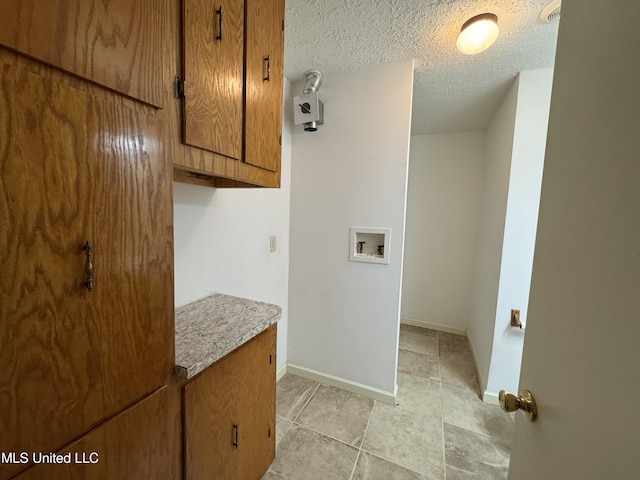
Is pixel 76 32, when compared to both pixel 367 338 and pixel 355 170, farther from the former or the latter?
pixel 367 338

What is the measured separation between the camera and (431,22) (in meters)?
1.31

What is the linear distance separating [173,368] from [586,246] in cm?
102

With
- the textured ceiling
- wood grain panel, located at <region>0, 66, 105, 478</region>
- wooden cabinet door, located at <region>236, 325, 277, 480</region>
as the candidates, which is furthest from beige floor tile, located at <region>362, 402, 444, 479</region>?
the textured ceiling

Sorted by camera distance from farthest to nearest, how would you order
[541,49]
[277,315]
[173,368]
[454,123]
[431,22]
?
[454,123]
[541,49]
[431,22]
[277,315]
[173,368]

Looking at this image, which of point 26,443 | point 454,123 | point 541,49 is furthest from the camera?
point 454,123

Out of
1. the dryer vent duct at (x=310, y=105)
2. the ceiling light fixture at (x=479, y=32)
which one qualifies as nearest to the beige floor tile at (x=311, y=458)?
the dryer vent duct at (x=310, y=105)

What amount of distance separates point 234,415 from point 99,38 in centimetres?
124

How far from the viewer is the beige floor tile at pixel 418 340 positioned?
2.71 metres

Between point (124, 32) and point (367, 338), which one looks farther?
point (367, 338)

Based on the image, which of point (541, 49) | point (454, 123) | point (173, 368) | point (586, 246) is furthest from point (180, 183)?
point (454, 123)

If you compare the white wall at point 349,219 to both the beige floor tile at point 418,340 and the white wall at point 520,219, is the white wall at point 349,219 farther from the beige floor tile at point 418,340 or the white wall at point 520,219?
the beige floor tile at point 418,340

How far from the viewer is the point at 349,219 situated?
1901mm

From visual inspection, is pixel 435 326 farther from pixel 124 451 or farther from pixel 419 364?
pixel 124 451

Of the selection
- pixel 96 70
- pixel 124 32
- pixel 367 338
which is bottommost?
pixel 367 338
